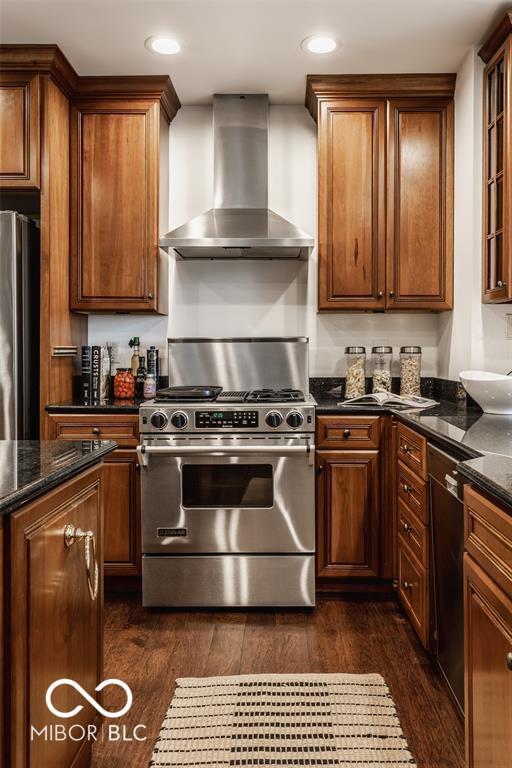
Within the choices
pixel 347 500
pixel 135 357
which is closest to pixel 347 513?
pixel 347 500

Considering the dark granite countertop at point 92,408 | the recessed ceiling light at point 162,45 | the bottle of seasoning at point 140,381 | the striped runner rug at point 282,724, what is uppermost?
the recessed ceiling light at point 162,45

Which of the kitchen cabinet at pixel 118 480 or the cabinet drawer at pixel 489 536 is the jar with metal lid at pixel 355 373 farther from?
the cabinet drawer at pixel 489 536

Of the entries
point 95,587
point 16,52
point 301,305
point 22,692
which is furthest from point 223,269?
point 22,692

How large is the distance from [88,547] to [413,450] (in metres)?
1.38

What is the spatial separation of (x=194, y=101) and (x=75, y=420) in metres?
1.96

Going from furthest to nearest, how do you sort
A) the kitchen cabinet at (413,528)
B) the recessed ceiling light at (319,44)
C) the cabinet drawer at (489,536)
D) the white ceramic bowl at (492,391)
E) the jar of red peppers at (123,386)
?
the jar of red peppers at (123,386)
the recessed ceiling light at (319,44)
the white ceramic bowl at (492,391)
the kitchen cabinet at (413,528)
the cabinet drawer at (489,536)

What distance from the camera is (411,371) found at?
10.8 ft

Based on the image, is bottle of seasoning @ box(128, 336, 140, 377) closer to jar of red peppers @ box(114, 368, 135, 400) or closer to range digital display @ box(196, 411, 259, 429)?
jar of red peppers @ box(114, 368, 135, 400)

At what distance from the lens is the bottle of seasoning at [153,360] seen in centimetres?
337

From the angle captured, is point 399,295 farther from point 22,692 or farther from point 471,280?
point 22,692

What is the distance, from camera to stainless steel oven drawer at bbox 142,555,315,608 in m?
2.77

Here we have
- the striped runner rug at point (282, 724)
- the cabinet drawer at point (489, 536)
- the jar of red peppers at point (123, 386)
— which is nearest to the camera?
the cabinet drawer at point (489, 536)

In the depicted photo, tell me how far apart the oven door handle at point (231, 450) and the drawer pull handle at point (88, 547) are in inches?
45.2

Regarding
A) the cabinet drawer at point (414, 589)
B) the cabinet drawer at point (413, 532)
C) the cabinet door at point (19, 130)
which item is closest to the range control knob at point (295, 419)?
the cabinet drawer at point (413, 532)
